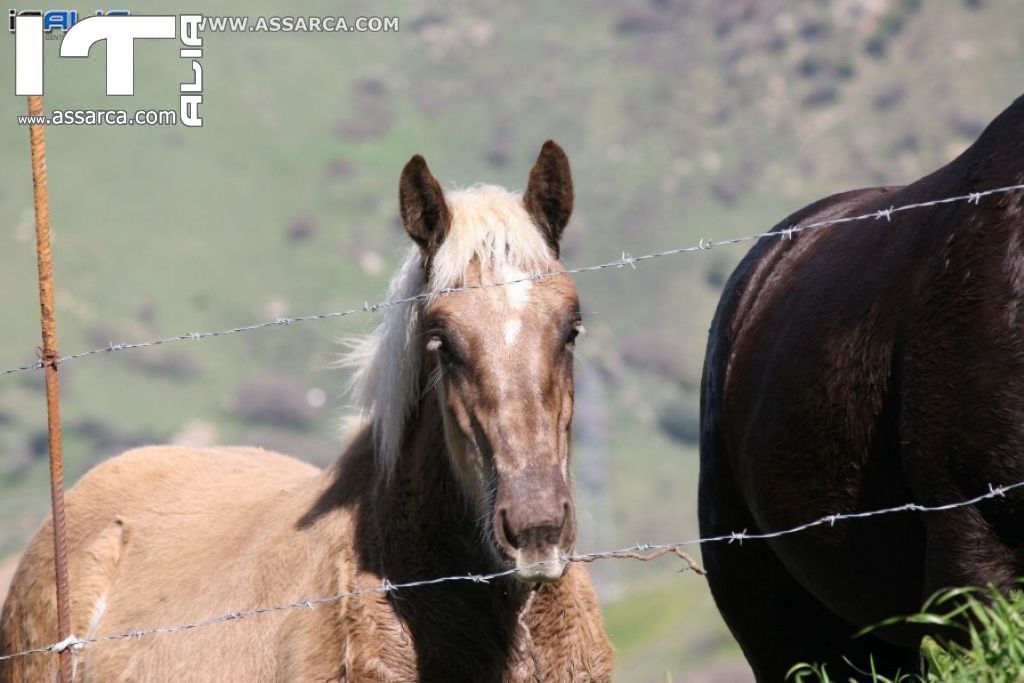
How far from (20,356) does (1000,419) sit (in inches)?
2518

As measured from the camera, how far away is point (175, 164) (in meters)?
86.4

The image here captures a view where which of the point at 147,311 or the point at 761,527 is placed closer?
the point at 761,527

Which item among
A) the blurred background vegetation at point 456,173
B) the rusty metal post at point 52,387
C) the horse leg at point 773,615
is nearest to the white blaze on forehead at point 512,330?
the rusty metal post at point 52,387

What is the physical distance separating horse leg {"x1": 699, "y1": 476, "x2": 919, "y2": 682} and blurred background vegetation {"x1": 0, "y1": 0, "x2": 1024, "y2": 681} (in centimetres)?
3923

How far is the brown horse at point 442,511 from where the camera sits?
4109mm

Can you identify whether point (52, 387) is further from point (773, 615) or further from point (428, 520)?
point (773, 615)

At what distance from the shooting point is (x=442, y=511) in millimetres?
4480

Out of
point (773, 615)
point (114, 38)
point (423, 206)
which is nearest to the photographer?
point (423, 206)

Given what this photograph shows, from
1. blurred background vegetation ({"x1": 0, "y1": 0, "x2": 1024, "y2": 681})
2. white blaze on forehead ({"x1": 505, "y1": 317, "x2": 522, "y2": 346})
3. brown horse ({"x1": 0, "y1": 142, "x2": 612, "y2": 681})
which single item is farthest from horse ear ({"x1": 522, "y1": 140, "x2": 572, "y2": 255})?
blurred background vegetation ({"x1": 0, "y1": 0, "x2": 1024, "y2": 681})

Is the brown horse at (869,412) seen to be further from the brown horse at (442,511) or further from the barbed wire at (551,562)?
the brown horse at (442,511)

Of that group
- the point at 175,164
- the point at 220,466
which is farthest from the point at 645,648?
the point at 175,164

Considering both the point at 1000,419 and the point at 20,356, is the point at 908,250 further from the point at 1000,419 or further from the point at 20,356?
the point at 20,356

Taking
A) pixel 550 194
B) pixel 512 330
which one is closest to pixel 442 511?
pixel 512 330

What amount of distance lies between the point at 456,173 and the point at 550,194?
84.6 metres
